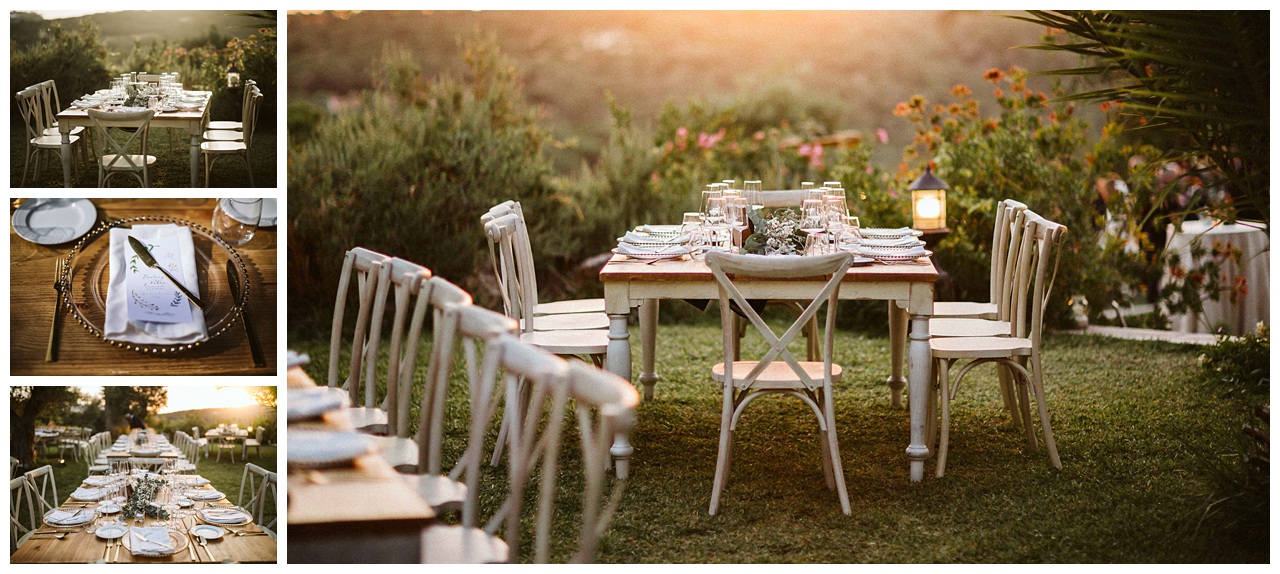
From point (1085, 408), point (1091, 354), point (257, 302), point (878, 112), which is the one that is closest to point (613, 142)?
point (1091, 354)

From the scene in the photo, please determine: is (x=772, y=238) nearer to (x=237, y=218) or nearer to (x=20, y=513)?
(x=237, y=218)

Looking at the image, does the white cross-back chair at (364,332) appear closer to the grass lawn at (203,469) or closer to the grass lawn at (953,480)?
the grass lawn at (203,469)

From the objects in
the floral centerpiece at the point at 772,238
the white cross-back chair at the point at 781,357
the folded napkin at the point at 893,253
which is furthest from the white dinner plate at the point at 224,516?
the folded napkin at the point at 893,253

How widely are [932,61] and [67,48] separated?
11429mm


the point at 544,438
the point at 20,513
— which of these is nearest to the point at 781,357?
the point at 544,438

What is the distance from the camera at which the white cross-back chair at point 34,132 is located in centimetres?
264

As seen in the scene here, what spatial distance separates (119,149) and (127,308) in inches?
15.3

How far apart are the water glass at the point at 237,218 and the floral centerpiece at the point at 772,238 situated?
168 cm

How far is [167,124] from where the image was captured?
267 cm

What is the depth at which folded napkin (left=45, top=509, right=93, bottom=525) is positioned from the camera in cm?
271

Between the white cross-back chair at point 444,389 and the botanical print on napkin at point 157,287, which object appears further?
the botanical print on napkin at point 157,287

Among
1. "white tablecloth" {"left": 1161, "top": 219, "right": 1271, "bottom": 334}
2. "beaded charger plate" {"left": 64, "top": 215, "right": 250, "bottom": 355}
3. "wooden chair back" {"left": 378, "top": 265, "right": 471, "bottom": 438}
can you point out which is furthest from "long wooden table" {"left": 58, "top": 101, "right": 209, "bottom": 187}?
"white tablecloth" {"left": 1161, "top": 219, "right": 1271, "bottom": 334}

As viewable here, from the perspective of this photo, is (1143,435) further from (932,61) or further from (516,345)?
(932,61)
